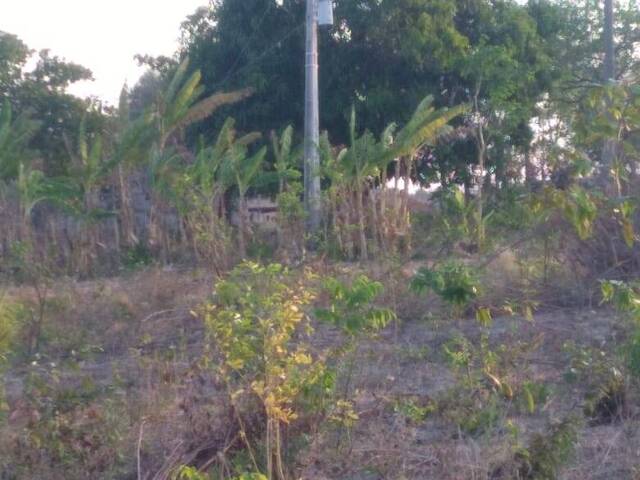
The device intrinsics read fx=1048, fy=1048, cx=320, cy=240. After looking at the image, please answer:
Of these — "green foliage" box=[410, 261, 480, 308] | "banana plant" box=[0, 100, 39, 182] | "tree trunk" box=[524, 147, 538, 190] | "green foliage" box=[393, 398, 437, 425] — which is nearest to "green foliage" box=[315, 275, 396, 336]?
"green foliage" box=[410, 261, 480, 308]

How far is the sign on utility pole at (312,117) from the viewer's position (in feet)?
52.9

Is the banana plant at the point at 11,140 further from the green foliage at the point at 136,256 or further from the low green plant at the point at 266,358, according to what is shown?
the low green plant at the point at 266,358

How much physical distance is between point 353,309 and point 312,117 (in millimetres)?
11174

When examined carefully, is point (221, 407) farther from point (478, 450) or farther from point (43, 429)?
point (478, 450)

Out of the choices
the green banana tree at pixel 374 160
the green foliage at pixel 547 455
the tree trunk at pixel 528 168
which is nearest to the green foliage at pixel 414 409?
the green foliage at pixel 547 455

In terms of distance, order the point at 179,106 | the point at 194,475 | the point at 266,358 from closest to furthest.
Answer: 1. the point at 194,475
2. the point at 266,358
3. the point at 179,106

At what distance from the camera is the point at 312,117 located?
16734 mm

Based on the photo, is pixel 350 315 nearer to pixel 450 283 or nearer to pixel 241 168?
pixel 450 283

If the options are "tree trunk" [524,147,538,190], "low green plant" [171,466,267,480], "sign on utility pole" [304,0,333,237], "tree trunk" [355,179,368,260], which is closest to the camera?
"low green plant" [171,466,267,480]

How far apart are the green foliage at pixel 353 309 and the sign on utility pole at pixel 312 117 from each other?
1008 centimetres

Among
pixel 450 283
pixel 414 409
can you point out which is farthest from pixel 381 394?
pixel 450 283

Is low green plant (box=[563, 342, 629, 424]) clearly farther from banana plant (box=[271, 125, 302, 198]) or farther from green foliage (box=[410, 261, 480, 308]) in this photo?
banana plant (box=[271, 125, 302, 198])

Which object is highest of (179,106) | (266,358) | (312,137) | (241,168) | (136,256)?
(179,106)

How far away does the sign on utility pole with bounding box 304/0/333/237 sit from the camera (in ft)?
52.9
